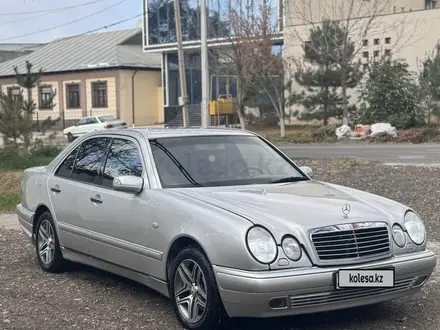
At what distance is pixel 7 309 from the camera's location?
602 cm

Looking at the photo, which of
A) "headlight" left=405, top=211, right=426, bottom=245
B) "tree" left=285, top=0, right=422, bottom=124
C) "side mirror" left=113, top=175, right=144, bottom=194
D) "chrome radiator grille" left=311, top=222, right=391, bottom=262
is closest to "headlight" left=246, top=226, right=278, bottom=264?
"chrome radiator grille" left=311, top=222, right=391, bottom=262

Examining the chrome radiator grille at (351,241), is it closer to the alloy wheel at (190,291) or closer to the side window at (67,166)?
the alloy wheel at (190,291)

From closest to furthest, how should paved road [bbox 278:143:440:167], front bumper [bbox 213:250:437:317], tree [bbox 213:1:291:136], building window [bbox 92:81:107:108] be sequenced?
front bumper [bbox 213:250:437:317], paved road [bbox 278:143:440:167], tree [bbox 213:1:291:136], building window [bbox 92:81:107:108]

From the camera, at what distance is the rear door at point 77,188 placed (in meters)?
6.67

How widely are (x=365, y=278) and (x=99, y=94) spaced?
47179 millimetres

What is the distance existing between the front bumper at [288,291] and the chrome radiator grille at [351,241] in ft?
0.29

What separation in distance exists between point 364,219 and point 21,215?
4298mm

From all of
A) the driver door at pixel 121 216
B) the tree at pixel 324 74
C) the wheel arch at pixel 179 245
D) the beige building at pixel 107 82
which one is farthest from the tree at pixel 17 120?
the beige building at pixel 107 82

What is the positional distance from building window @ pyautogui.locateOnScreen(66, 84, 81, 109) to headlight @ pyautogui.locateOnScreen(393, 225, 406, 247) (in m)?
48.3

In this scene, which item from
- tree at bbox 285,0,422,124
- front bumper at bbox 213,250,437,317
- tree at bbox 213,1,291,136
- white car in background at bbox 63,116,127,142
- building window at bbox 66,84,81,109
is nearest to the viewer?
front bumper at bbox 213,250,437,317

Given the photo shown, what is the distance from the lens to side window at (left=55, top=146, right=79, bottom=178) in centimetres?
727

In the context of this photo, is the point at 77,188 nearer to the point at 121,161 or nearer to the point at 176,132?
the point at 121,161

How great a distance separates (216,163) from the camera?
6270mm

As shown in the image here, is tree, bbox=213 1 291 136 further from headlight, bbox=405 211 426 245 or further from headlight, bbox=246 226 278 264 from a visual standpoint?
headlight, bbox=246 226 278 264
